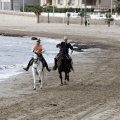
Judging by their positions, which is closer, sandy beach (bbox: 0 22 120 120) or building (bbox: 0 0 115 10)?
sandy beach (bbox: 0 22 120 120)

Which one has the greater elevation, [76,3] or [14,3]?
[14,3]

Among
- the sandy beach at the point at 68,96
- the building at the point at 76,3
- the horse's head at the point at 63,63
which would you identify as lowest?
the sandy beach at the point at 68,96

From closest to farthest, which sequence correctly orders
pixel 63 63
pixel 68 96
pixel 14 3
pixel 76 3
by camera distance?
pixel 68 96, pixel 63 63, pixel 76 3, pixel 14 3

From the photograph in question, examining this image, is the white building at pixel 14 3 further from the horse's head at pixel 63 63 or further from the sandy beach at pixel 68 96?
the horse's head at pixel 63 63

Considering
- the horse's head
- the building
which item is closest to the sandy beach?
the horse's head

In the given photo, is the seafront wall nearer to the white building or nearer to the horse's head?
the white building

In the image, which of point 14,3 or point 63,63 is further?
point 14,3

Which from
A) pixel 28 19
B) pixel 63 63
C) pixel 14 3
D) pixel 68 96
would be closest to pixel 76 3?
pixel 28 19

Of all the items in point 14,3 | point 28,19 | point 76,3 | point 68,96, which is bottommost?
point 68,96

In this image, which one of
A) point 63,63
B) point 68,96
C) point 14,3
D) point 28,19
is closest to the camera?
point 68,96

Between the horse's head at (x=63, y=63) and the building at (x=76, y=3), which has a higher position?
the building at (x=76, y=3)

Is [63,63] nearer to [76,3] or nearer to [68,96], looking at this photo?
[68,96]

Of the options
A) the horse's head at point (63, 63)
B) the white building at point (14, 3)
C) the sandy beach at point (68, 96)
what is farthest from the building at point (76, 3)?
the horse's head at point (63, 63)

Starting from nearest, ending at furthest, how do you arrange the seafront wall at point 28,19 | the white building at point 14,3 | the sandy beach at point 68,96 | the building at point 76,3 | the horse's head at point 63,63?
the sandy beach at point 68,96
the horse's head at point 63,63
the seafront wall at point 28,19
the building at point 76,3
the white building at point 14,3
